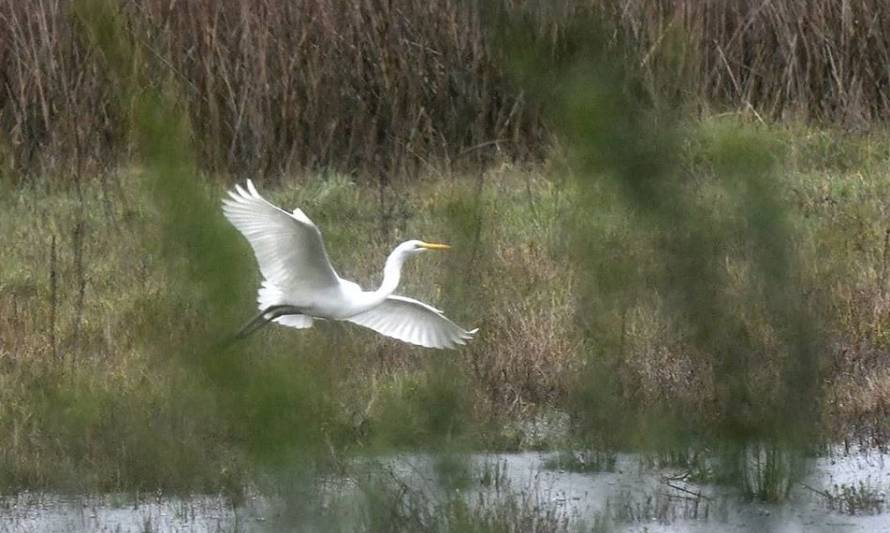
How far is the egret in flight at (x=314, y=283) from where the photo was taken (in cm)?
577

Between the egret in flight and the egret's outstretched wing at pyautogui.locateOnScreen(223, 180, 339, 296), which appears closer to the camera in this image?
the egret's outstretched wing at pyautogui.locateOnScreen(223, 180, 339, 296)

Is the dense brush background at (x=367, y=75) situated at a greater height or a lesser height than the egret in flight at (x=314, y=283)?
greater

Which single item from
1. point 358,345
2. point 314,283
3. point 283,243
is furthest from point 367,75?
point 358,345

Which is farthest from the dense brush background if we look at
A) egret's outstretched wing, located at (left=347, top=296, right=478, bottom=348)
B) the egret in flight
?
the egret in flight

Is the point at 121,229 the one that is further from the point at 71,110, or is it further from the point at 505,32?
the point at 505,32

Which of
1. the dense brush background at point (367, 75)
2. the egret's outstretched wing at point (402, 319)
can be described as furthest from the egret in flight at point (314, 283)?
the dense brush background at point (367, 75)

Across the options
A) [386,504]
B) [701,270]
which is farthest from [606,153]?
[386,504]

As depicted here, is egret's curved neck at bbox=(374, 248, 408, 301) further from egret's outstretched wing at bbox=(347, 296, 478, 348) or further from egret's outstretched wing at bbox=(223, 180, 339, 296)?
egret's outstretched wing at bbox=(223, 180, 339, 296)

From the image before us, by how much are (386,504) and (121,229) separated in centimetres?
654

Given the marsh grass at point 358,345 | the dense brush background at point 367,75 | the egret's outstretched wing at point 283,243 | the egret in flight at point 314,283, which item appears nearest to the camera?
the marsh grass at point 358,345

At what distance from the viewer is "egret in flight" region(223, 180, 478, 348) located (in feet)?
18.9

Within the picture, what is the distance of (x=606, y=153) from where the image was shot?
125 cm

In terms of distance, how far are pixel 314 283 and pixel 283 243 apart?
23 cm

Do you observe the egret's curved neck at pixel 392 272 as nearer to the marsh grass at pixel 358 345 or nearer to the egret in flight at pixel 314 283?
the egret in flight at pixel 314 283
